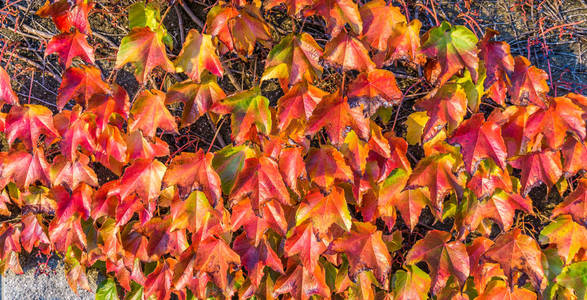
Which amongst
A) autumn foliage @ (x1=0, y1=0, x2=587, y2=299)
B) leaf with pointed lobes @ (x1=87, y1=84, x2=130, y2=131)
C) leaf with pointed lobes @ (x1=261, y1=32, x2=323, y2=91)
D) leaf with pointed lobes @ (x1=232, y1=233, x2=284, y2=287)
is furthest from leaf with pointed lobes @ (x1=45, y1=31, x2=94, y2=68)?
leaf with pointed lobes @ (x1=232, y1=233, x2=284, y2=287)

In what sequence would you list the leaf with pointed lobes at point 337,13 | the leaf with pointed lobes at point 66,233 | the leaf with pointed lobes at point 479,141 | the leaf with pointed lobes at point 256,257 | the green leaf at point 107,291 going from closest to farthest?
the leaf with pointed lobes at point 337,13, the leaf with pointed lobes at point 479,141, the leaf with pointed lobes at point 256,257, the leaf with pointed lobes at point 66,233, the green leaf at point 107,291

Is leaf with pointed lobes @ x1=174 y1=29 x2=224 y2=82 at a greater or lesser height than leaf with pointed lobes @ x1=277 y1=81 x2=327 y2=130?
greater

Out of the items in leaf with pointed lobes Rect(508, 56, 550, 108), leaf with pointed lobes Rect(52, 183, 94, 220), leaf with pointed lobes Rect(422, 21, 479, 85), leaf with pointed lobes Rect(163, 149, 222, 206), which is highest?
leaf with pointed lobes Rect(422, 21, 479, 85)

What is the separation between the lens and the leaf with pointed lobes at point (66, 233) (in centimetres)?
168

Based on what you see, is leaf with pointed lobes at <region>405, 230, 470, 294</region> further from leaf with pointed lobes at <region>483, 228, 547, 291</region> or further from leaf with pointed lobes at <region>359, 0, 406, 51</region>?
leaf with pointed lobes at <region>359, 0, 406, 51</region>

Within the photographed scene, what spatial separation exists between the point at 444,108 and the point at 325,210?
53cm

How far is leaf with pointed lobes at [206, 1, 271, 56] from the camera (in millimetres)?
1378

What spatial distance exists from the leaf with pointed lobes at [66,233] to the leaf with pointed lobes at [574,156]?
1.84 metres

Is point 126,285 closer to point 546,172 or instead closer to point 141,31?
point 141,31

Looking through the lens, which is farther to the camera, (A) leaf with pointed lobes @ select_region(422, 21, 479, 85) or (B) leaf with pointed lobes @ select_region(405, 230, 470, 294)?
(B) leaf with pointed lobes @ select_region(405, 230, 470, 294)

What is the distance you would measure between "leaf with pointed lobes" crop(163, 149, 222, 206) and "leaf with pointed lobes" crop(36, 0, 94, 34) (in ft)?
1.82

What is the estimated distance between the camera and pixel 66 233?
5.61 ft

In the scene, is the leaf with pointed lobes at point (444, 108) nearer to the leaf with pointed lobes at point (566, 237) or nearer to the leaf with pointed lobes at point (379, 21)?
the leaf with pointed lobes at point (379, 21)

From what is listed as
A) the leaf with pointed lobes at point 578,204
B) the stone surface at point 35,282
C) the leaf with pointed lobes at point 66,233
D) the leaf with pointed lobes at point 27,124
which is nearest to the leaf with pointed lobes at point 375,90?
the leaf with pointed lobes at point 578,204
